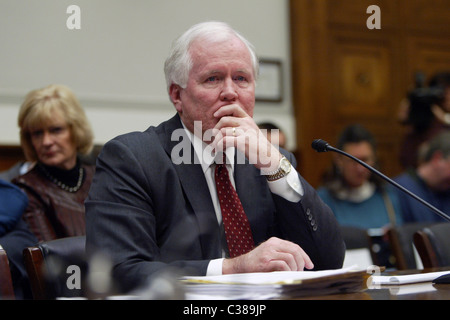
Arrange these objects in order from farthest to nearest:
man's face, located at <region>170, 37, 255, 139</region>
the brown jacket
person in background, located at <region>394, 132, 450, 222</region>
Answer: person in background, located at <region>394, 132, 450, 222</region> < the brown jacket < man's face, located at <region>170, 37, 255, 139</region>

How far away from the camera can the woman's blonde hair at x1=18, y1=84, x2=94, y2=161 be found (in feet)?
9.76

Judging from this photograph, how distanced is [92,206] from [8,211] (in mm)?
712

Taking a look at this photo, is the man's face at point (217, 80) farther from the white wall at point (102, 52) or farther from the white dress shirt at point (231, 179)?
the white wall at point (102, 52)

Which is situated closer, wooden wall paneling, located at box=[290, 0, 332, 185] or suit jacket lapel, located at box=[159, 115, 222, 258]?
suit jacket lapel, located at box=[159, 115, 222, 258]

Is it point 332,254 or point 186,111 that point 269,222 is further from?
point 186,111

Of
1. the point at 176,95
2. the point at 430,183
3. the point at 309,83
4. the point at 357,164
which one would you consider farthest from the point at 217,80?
the point at 309,83

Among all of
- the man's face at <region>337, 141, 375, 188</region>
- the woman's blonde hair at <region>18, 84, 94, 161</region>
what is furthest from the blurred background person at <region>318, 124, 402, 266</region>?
the woman's blonde hair at <region>18, 84, 94, 161</region>

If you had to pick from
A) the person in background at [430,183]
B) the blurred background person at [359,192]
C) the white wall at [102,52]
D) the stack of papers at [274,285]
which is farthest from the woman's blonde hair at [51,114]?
the stack of papers at [274,285]

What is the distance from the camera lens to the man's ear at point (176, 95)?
1.92m

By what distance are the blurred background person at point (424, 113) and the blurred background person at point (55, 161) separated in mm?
2726

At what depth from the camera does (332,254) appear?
5.75ft

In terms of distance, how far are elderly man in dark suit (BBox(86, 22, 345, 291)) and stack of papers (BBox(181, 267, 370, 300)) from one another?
27 centimetres

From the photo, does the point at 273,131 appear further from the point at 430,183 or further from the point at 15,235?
the point at 15,235

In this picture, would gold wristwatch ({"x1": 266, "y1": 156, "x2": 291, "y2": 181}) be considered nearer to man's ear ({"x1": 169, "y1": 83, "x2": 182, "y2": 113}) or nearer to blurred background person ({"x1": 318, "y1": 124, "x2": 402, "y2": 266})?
man's ear ({"x1": 169, "y1": 83, "x2": 182, "y2": 113})
